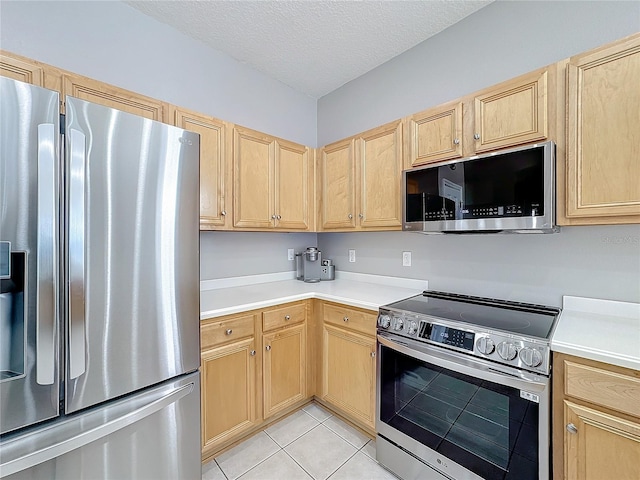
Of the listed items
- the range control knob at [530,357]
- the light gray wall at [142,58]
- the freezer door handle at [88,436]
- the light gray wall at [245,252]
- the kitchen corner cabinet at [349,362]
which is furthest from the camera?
the light gray wall at [245,252]

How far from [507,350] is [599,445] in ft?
1.34

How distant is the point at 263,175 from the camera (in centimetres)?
219

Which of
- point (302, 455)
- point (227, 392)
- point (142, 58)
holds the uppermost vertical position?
point (142, 58)

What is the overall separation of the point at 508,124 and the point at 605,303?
3.45ft

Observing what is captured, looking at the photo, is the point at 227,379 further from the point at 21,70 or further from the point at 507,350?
the point at 21,70

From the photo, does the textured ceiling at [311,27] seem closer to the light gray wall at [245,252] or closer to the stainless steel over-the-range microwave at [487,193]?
the stainless steel over-the-range microwave at [487,193]

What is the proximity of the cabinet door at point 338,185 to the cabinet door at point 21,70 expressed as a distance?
178 centimetres

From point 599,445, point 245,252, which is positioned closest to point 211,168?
point 245,252

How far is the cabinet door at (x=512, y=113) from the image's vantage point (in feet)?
4.65

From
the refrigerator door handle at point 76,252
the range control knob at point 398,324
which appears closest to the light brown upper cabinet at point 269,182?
the refrigerator door handle at point 76,252

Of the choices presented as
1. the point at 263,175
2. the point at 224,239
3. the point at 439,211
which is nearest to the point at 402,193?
the point at 439,211

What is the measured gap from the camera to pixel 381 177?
2.10m

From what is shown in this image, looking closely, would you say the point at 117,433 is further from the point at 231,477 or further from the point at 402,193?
the point at 402,193

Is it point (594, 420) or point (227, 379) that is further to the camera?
point (227, 379)
